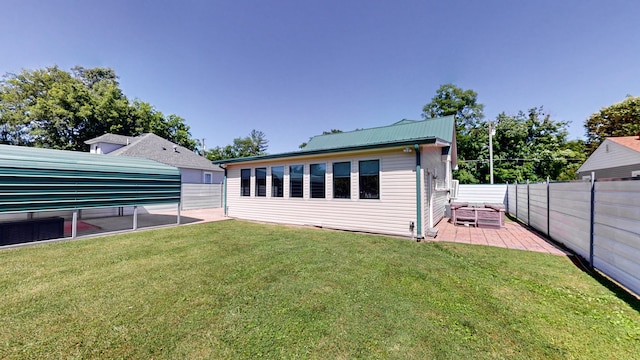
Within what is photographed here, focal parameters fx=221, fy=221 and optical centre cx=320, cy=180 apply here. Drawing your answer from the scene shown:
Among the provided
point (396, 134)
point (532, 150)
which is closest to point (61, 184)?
point (396, 134)

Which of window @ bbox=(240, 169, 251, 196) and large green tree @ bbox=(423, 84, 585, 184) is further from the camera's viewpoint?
large green tree @ bbox=(423, 84, 585, 184)

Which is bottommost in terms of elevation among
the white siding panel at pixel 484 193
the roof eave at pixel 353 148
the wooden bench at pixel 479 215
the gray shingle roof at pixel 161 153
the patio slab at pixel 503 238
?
the patio slab at pixel 503 238

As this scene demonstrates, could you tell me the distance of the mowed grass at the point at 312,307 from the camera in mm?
2068

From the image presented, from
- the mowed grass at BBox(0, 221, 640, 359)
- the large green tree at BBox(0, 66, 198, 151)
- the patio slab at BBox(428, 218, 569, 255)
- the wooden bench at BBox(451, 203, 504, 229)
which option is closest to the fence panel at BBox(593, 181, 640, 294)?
the mowed grass at BBox(0, 221, 640, 359)

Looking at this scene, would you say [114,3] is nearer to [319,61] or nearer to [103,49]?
[103,49]

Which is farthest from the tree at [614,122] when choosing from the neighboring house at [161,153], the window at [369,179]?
the neighboring house at [161,153]

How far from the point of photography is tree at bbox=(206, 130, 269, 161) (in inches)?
1421

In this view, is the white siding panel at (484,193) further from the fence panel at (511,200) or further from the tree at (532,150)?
the tree at (532,150)

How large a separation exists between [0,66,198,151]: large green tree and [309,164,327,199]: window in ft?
80.4

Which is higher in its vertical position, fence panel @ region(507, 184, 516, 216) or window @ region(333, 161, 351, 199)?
window @ region(333, 161, 351, 199)

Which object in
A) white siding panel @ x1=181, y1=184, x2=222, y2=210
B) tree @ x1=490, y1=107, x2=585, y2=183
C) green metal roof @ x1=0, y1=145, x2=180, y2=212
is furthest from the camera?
tree @ x1=490, y1=107, x2=585, y2=183

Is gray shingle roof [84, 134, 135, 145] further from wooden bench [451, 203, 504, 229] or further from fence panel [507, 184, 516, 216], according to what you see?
fence panel [507, 184, 516, 216]

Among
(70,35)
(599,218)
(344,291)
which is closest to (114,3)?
(70,35)

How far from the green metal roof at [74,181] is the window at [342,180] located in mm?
6499
